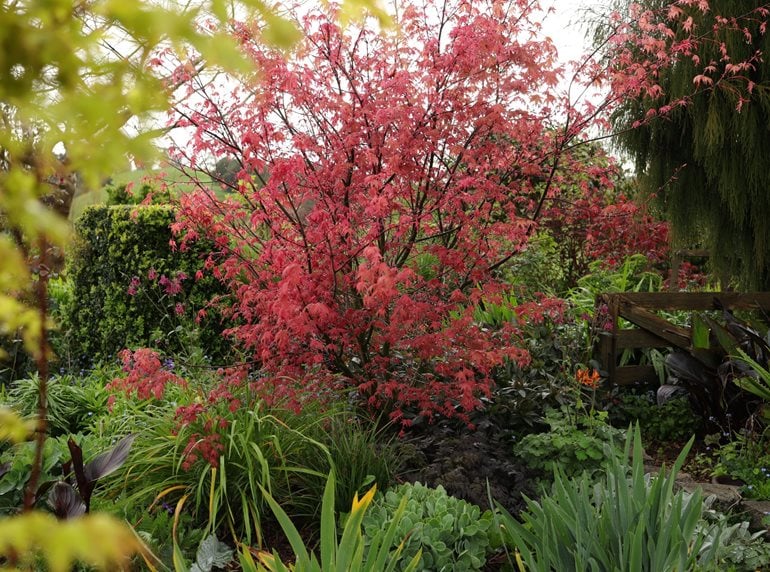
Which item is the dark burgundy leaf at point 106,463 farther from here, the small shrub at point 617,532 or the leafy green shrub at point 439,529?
the small shrub at point 617,532

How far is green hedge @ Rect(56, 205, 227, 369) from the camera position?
737cm

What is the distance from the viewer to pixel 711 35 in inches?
281

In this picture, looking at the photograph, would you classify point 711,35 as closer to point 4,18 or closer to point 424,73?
point 424,73

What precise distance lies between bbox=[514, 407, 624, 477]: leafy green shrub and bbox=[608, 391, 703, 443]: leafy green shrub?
1.39 metres

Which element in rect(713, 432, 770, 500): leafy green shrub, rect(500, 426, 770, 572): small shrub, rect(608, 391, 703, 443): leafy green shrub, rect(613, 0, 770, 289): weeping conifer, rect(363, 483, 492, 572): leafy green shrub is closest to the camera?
rect(500, 426, 770, 572): small shrub

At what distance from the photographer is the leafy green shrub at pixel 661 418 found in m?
5.86

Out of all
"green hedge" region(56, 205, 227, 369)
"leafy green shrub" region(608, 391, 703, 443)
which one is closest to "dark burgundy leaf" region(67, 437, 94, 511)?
"green hedge" region(56, 205, 227, 369)

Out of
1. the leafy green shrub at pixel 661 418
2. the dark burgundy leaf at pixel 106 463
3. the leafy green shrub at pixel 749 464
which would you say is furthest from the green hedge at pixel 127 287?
the leafy green shrub at pixel 749 464

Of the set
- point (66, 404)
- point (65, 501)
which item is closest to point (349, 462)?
point (65, 501)

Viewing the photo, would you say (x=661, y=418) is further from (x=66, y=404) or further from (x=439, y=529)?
(x=66, y=404)

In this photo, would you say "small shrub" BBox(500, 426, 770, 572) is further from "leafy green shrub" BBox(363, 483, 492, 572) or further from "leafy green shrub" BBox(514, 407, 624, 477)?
"leafy green shrub" BBox(514, 407, 624, 477)

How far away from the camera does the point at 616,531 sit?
2.69 metres

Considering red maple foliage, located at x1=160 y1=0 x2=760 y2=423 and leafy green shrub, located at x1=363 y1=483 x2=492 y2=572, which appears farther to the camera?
red maple foliage, located at x1=160 y1=0 x2=760 y2=423

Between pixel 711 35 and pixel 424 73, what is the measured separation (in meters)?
4.10
